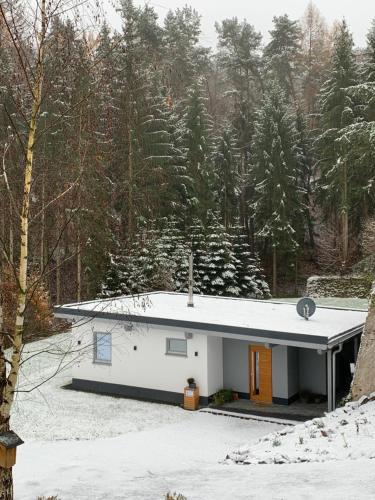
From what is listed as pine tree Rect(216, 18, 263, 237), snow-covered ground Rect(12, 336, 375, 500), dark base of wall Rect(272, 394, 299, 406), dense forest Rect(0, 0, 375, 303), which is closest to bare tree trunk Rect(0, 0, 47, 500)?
snow-covered ground Rect(12, 336, 375, 500)

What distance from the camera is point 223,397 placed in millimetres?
16391

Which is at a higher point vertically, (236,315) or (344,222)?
(344,222)

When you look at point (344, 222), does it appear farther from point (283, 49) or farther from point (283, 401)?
point (283, 49)

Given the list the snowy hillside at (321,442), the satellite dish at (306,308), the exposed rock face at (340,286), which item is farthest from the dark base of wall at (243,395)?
the exposed rock face at (340,286)

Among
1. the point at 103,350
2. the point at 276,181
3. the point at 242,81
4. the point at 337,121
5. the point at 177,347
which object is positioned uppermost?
the point at 242,81

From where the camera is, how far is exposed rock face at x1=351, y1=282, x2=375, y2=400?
44.2 ft

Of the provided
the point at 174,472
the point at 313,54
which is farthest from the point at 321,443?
the point at 313,54

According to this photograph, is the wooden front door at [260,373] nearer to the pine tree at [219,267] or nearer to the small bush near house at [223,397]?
the small bush near house at [223,397]

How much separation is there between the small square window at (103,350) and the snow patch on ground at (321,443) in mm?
7257

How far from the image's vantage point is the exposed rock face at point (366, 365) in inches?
531

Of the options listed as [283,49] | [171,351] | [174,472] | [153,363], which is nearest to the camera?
[174,472]

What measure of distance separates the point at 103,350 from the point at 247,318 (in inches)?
192

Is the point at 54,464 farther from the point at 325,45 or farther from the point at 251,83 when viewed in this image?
the point at 325,45

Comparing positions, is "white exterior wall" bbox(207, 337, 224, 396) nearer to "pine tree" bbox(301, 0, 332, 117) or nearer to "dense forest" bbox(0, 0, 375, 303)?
"dense forest" bbox(0, 0, 375, 303)
